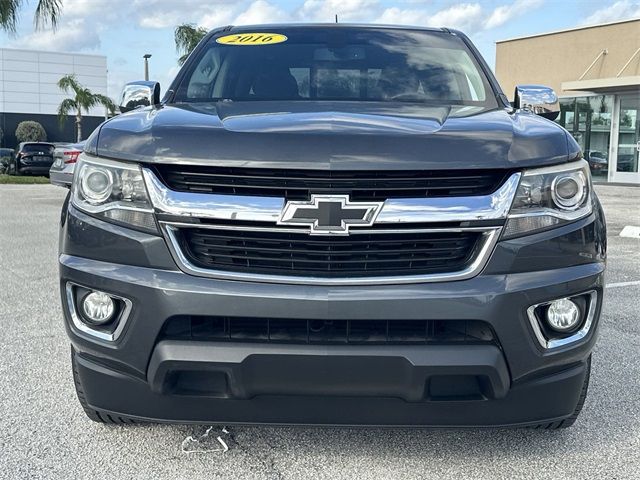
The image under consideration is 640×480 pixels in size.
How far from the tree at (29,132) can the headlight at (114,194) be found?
51917mm

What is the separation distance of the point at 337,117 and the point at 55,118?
58.9 metres

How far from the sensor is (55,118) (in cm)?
5666

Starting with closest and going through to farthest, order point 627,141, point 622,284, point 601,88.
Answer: point 622,284 < point 601,88 < point 627,141

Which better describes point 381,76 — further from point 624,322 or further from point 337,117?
point 624,322

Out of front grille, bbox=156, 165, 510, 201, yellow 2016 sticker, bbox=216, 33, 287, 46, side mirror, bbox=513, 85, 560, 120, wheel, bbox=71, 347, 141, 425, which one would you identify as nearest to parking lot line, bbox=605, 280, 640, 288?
side mirror, bbox=513, 85, 560, 120

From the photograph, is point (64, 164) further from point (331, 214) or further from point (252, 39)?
point (331, 214)

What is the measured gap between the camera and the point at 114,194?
2.44 meters

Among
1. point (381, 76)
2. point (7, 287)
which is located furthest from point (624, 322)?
point (7, 287)

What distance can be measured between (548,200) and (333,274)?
79 cm

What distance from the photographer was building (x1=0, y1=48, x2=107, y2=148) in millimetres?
55094

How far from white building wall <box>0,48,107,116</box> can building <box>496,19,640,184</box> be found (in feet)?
127

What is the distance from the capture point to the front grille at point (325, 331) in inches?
90.3

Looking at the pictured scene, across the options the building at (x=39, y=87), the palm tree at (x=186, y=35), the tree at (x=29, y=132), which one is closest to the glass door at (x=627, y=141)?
the palm tree at (x=186, y=35)

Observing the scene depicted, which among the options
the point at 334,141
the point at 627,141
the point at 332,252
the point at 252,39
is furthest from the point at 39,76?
the point at 332,252
